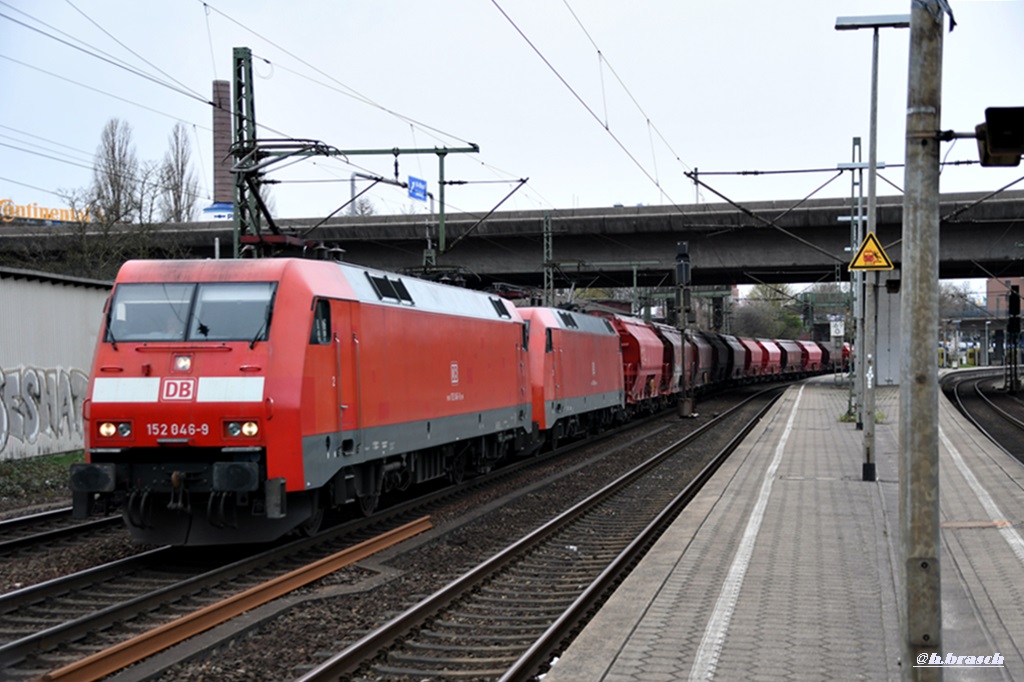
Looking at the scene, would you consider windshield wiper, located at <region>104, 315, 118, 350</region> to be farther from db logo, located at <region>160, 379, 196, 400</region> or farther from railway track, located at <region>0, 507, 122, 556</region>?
railway track, located at <region>0, 507, 122, 556</region>

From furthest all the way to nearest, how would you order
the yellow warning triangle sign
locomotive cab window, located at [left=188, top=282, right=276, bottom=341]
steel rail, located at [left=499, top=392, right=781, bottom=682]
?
the yellow warning triangle sign → locomotive cab window, located at [left=188, top=282, right=276, bottom=341] → steel rail, located at [left=499, top=392, right=781, bottom=682]

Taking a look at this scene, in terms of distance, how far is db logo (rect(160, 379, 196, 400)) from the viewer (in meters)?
10.5

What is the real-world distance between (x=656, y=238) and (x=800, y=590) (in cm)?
3424

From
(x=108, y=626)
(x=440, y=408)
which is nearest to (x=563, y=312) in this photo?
(x=440, y=408)

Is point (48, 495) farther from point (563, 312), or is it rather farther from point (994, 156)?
point (994, 156)

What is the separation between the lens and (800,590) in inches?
360

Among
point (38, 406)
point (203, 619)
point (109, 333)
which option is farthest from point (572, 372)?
point (203, 619)

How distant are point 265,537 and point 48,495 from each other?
7382mm

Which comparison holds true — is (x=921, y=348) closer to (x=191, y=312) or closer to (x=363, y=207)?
(x=191, y=312)

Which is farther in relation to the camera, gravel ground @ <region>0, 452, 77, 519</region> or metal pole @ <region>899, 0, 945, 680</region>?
gravel ground @ <region>0, 452, 77, 519</region>

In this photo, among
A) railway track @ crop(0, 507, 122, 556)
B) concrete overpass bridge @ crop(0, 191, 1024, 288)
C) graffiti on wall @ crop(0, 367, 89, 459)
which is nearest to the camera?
railway track @ crop(0, 507, 122, 556)

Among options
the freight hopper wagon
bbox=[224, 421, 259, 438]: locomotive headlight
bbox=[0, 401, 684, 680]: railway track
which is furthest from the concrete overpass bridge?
bbox=[224, 421, 259, 438]: locomotive headlight

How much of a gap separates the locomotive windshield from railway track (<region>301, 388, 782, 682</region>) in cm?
339

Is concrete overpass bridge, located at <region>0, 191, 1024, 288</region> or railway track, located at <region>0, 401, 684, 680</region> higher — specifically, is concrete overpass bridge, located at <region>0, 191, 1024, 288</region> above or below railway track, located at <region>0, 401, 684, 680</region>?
above
